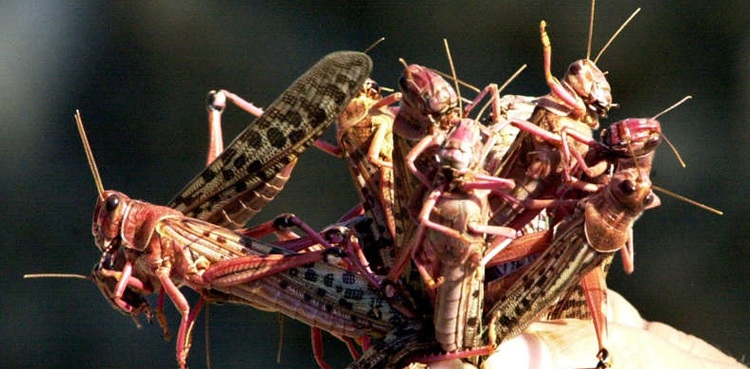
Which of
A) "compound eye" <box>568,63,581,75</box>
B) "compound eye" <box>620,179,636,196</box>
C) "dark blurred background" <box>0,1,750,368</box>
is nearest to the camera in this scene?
"compound eye" <box>620,179,636,196</box>

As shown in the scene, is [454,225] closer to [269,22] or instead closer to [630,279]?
[269,22]

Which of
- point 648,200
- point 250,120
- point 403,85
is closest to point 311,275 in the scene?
point 403,85

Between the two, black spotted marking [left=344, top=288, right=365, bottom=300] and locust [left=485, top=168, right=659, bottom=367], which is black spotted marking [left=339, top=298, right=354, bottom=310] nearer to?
black spotted marking [left=344, top=288, right=365, bottom=300]

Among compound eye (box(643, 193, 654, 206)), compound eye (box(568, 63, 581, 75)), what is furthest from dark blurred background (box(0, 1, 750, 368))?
compound eye (box(643, 193, 654, 206))

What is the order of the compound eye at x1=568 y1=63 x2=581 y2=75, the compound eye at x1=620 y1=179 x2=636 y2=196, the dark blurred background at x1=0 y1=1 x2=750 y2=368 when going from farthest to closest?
the dark blurred background at x1=0 y1=1 x2=750 y2=368
the compound eye at x1=568 y1=63 x2=581 y2=75
the compound eye at x1=620 y1=179 x2=636 y2=196

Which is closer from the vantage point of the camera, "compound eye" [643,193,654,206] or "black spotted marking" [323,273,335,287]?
"compound eye" [643,193,654,206]

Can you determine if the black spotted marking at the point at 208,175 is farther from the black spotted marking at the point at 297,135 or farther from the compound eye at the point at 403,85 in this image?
the compound eye at the point at 403,85

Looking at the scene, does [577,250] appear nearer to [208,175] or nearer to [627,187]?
[627,187]
